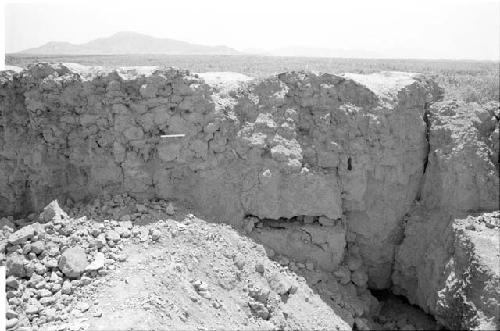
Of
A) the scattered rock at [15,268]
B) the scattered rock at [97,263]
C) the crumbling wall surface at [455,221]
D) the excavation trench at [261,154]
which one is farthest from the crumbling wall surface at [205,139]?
the scattered rock at [15,268]

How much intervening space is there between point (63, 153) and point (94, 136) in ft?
2.50

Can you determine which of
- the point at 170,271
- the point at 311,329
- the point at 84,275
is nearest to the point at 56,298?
the point at 84,275

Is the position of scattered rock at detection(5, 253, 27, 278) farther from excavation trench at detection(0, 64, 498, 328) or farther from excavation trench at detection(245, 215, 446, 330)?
excavation trench at detection(245, 215, 446, 330)

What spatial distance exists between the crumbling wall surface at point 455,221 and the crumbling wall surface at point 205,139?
94cm

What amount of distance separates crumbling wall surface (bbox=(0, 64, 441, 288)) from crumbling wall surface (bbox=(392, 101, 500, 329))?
3.09ft

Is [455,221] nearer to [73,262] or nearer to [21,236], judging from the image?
[73,262]

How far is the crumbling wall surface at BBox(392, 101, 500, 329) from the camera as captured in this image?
8539 millimetres

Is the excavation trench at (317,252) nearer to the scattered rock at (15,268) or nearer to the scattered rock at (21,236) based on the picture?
the scattered rock at (21,236)

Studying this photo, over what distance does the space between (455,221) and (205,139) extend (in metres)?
5.67

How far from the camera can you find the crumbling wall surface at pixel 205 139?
8.52 metres

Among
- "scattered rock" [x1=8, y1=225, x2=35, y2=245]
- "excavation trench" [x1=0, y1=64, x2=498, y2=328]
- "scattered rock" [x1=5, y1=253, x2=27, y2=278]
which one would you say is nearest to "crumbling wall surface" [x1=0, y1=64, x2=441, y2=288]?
"excavation trench" [x1=0, y1=64, x2=498, y2=328]

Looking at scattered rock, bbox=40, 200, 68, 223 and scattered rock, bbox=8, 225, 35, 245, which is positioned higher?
scattered rock, bbox=40, 200, 68, 223

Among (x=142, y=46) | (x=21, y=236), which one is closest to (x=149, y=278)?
(x=21, y=236)

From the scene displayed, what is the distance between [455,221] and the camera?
9.29 metres
